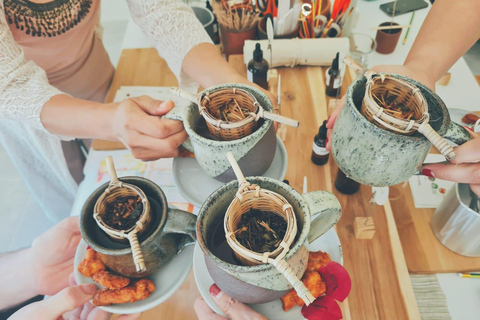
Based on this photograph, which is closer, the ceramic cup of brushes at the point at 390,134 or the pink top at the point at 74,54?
the ceramic cup of brushes at the point at 390,134

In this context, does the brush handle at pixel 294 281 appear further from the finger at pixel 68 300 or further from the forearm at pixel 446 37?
the forearm at pixel 446 37

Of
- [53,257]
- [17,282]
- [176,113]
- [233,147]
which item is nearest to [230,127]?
[233,147]

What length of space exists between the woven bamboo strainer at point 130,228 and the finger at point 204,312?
0.15 m

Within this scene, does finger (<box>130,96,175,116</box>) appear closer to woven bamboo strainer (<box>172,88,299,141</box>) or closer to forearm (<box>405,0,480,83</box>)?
woven bamboo strainer (<box>172,88,299,141</box>)

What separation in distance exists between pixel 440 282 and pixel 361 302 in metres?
0.30

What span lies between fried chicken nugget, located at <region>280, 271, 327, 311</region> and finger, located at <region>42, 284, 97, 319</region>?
1.27 feet

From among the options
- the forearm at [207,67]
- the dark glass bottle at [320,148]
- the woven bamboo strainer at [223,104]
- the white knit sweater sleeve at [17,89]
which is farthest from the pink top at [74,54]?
the dark glass bottle at [320,148]

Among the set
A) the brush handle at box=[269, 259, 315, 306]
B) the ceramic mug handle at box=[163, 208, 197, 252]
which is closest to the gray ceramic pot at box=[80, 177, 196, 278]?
the ceramic mug handle at box=[163, 208, 197, 252]

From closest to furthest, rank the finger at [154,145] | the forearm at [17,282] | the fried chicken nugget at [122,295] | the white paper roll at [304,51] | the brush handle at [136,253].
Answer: the brush handle at [136,253] < the fried chicken nugget at [122,295] < the finger at [154,145] < the forearm at [17,282] < the white paper roll at [304,51]

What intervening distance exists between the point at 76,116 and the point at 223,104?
0.41 metres

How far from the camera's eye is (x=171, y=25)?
1025 mm

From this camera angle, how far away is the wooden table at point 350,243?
2.53ft

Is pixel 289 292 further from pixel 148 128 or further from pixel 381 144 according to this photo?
pixel 148 128

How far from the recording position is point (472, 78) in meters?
1.42
